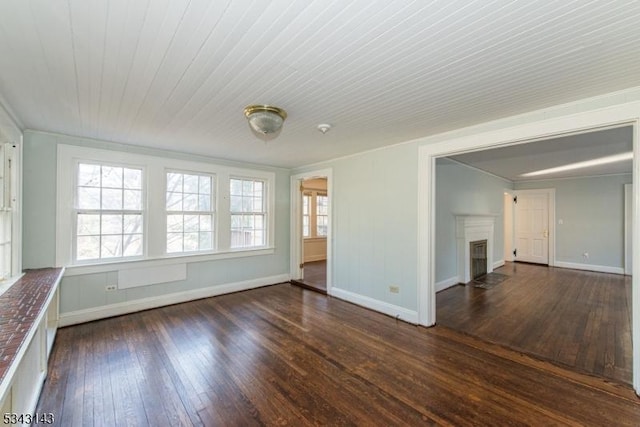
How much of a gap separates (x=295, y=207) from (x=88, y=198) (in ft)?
10.5

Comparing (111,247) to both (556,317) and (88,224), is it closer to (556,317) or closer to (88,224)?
(88,224)

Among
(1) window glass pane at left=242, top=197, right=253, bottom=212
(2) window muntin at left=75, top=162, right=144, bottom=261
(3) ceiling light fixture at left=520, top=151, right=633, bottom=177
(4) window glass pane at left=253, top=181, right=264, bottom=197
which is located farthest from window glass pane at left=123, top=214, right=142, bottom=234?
(3) ceiling light fixture at left=520, top=151, right=633, bottom=177

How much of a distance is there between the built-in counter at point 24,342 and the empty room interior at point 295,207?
2 cm

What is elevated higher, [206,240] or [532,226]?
[532,226]

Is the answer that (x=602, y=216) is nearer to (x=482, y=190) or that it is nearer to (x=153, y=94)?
(x=482, y=190)

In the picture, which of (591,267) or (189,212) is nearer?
(189,212)

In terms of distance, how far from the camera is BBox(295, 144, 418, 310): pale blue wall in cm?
356

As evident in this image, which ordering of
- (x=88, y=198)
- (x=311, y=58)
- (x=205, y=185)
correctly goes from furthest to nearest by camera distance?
1. (x=205, y=185)
2. (x=88, y=198)
3. (x=311, y=58)

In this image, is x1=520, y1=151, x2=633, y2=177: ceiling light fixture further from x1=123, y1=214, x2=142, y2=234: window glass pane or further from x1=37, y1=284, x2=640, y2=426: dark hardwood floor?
x1=123, y1=214, x2=142, y2=234: window glass pane

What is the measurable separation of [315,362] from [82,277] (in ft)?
10.4

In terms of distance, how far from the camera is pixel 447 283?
4.95m

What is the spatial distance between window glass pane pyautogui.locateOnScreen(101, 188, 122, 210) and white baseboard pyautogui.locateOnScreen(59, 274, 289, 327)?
1.31m

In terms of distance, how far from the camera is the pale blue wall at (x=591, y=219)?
20.2 ft

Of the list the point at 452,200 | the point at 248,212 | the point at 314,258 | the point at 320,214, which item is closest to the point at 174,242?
the point at 248,212
